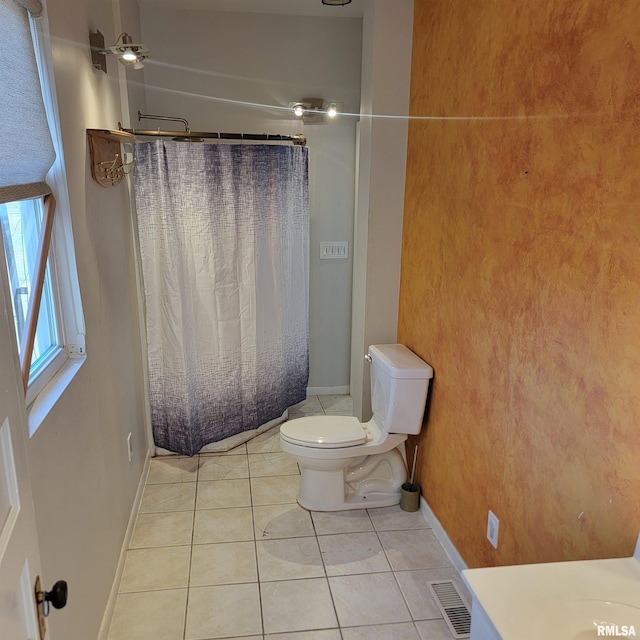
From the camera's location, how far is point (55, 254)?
5.72ft

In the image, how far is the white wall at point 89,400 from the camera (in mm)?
1501

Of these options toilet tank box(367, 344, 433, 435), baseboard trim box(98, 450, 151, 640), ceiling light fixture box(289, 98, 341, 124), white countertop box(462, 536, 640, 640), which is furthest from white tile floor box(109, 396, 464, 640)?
ceiling light fixture box(289, 98, 341, 124)

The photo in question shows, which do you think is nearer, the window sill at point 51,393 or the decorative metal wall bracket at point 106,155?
the window sill at point 51,393

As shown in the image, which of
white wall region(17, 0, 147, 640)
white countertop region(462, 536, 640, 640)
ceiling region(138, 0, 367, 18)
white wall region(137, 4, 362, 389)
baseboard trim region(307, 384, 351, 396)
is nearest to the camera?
white countertop region(462, 536, 640, 640)

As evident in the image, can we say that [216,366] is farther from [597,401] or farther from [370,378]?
[597,401]

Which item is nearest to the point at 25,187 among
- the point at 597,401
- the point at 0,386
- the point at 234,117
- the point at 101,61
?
the point at 0,386

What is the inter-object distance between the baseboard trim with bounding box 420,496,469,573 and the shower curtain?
1.25 metres

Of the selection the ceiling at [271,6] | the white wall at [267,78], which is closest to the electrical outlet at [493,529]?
the white wall at [267,78]

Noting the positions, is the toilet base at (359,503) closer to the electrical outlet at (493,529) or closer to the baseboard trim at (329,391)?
the electrical outlet at (493,529)

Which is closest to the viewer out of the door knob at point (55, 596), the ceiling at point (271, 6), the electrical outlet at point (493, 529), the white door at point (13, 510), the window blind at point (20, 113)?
the white door at point (13, 510)

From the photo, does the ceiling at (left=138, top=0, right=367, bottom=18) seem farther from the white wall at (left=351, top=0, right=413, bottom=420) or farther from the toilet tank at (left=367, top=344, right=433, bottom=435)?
the toilet tank at (left=367, top=344, right=433, bottom=435)

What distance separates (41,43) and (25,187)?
0.50m

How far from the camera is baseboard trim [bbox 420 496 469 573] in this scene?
92.3 inches

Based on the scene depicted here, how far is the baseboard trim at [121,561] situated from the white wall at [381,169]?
125cm
